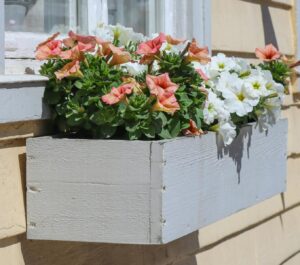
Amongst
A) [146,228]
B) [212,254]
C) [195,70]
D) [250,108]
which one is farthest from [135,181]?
[212,254]

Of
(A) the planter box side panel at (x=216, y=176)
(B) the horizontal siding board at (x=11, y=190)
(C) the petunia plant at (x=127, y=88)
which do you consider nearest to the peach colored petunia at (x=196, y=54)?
(C) the petunia plant at (x=127, y=88)

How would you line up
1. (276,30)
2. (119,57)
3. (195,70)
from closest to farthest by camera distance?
1. (119,57)
2. (195,70)
3. (276,30)

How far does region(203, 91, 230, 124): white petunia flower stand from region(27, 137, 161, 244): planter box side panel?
442mm

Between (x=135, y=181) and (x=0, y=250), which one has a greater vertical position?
(x=135, y=181)

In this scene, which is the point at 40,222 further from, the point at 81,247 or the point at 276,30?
the point at 276,30

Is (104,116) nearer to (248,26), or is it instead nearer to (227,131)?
(227,131)

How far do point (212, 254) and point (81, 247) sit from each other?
3.88 feet

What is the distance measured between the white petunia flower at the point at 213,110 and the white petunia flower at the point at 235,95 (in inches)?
1.8

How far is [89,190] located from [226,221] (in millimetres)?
1559

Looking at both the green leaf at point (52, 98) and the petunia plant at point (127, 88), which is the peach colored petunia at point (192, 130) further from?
the green leaf at point (52, 98)

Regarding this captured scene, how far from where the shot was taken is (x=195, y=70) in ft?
8.52

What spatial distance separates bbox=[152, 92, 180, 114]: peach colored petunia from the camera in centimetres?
232

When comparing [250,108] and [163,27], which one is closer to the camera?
[250,108]

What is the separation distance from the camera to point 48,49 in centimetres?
244
